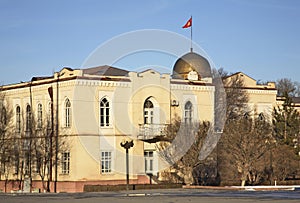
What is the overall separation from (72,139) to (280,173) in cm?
1689

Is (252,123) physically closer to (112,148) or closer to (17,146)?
(112,148)

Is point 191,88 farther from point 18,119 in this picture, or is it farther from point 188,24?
point 18,119

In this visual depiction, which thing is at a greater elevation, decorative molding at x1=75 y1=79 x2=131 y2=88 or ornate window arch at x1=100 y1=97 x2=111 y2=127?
decorative molding at x1=75 y1=79 x2=131 y2=88

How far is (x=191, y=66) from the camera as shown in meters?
63.8

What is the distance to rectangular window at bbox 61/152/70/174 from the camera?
54.1m

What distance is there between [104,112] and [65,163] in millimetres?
5114

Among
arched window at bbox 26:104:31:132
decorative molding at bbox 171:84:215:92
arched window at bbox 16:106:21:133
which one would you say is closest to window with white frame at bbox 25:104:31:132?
arched window at bbox 26:104:31:132

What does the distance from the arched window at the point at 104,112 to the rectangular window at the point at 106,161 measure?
2330 millimetres

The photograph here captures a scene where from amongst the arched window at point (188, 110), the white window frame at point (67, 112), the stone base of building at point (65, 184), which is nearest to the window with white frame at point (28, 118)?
the stone base of building at point (65, 184)

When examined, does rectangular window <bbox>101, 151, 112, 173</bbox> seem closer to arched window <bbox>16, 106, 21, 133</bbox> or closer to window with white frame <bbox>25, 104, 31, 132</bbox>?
window with white frame <bbox>25, 104, 31, 132</bbox>

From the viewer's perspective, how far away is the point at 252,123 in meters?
52.9

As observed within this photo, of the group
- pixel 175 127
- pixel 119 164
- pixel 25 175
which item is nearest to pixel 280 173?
pixel 175 127

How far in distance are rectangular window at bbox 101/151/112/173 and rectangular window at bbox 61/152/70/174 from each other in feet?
8.94

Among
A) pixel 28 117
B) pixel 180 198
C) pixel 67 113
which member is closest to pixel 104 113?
pixel 67 113
